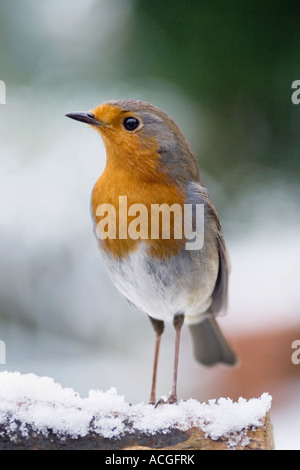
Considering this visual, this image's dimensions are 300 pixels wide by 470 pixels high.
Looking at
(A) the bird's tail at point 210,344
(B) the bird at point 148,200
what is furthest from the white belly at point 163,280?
Answer: (A) the bird's tail at point 210,344

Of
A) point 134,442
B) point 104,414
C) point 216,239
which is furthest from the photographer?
point 216,239

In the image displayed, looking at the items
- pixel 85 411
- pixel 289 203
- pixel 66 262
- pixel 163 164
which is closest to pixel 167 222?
pixel 163 164

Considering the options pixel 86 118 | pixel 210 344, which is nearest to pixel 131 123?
pixel 86 118

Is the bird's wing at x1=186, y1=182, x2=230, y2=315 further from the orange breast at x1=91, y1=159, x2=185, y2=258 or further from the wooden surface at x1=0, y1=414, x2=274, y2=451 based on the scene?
the wooden surface at x1=0, y1=414, x2=274, y2=451

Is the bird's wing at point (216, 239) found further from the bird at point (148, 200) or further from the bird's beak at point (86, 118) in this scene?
the bird's beak at point (86, 118)

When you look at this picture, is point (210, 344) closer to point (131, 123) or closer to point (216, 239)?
point (216, 239)

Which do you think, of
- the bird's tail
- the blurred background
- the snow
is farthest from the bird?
the blurred background

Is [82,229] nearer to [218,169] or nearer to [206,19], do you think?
[218,169]
